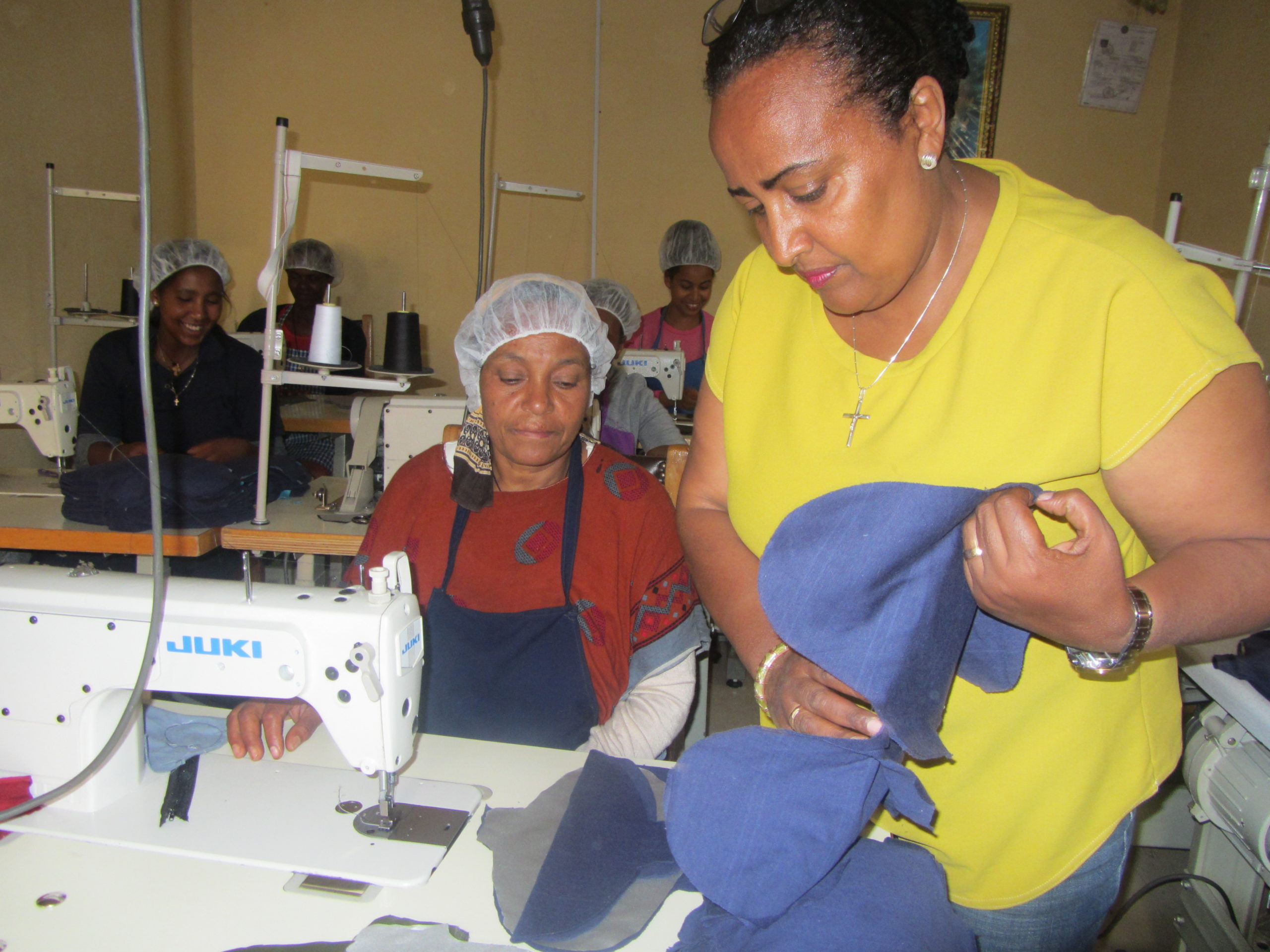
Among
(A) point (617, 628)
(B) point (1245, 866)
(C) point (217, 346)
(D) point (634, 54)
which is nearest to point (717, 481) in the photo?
(A) point (617, 628)

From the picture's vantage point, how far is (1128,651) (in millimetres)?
749

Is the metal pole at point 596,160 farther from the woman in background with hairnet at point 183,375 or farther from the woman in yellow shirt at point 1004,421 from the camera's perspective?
the woman in yellow shirt at point 1004,421

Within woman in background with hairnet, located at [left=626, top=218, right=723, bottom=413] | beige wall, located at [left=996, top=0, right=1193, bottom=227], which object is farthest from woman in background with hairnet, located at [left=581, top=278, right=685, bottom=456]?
beige wall, located at [left=996, top=0, right=1193, bottom=227]

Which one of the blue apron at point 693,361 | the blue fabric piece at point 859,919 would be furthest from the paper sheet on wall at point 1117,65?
the blue fabric piece at point 859,919

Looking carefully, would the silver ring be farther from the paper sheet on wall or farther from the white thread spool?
the paper sheet on wall

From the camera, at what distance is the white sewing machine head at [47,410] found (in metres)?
2.68

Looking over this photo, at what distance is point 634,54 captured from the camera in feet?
19.2

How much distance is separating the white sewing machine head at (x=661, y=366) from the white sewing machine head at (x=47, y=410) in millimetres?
2416

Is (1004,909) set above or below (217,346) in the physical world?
below

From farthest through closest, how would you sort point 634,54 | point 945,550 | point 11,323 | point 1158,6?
point 634,54
point 1158,6
point 11,323
point 945,550

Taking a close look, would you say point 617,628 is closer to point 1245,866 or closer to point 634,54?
point 1245,866

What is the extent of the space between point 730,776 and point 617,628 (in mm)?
917

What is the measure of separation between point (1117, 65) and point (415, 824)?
255 inches

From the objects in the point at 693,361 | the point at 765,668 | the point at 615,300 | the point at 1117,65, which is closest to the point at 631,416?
the point at 615,300
